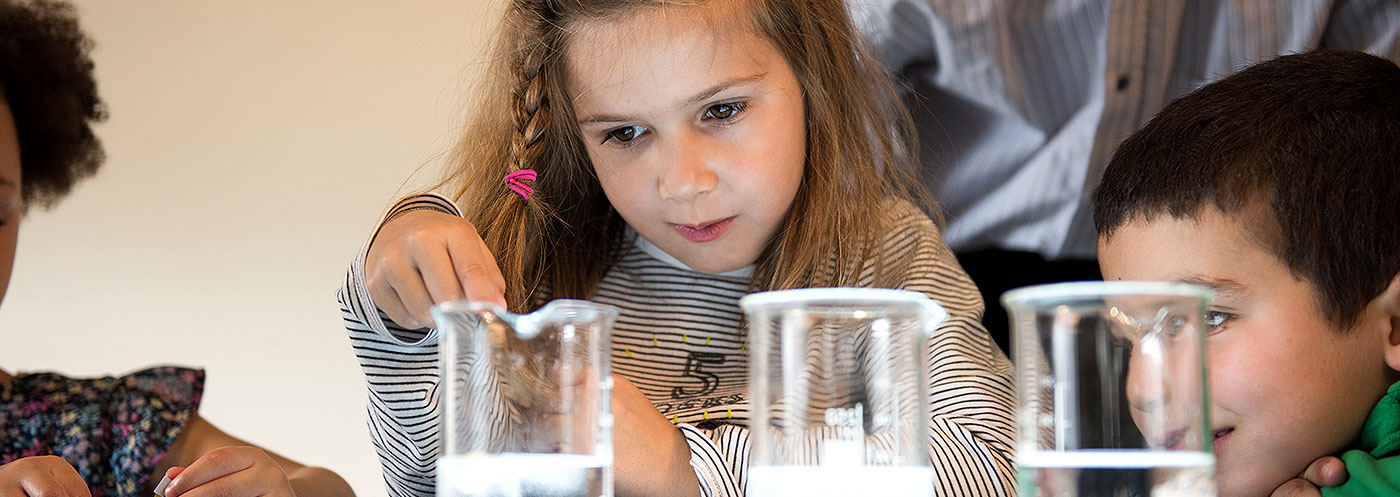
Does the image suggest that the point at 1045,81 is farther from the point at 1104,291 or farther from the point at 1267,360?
the point at 1104,291

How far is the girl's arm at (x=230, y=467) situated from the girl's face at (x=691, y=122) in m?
0.34

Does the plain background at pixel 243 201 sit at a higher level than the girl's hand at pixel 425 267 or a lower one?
higher

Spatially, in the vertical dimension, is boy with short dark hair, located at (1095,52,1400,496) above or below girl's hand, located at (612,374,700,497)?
above

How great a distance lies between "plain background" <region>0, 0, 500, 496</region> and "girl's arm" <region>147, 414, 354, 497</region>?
83 cm

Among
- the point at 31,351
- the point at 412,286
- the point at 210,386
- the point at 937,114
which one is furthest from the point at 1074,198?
the point at 31,351

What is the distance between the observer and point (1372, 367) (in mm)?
797

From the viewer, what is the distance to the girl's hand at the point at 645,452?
29.0 inches

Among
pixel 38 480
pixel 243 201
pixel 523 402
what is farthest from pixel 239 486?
pixel 243 201

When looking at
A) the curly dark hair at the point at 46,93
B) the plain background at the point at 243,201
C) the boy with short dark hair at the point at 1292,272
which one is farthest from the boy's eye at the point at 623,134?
the plain background at the point at 243,201

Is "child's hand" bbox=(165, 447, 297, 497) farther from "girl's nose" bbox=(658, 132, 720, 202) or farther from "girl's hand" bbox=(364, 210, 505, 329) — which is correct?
"girl's nose" bbox=(658, 132, 720, 202)

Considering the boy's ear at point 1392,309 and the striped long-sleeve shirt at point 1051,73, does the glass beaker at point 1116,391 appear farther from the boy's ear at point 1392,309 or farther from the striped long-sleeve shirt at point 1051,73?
the striped long-sleeve shirt at point 1051,73

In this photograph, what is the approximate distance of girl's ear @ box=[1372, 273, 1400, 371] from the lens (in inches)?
31.3

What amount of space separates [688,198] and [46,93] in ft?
3.11

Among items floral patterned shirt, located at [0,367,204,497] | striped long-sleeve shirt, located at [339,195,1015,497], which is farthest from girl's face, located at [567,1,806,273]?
floral patterned shirt, located at [0,367,204,497]
